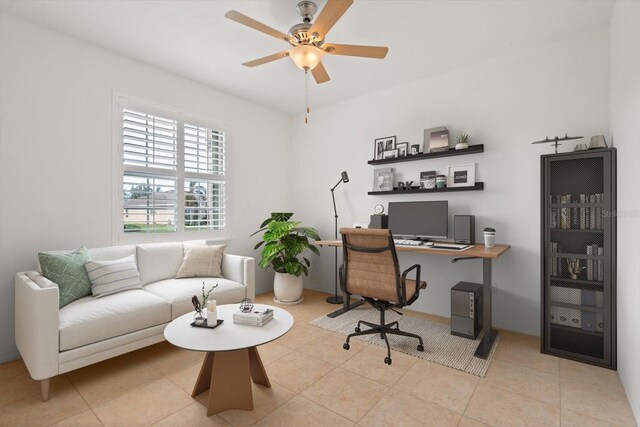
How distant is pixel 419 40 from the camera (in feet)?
9.61

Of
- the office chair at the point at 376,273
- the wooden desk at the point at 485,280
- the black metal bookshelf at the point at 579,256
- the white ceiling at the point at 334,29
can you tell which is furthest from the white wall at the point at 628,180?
the office chair at the point at 376,273

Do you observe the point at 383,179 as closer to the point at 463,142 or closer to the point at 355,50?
the point at 463,142

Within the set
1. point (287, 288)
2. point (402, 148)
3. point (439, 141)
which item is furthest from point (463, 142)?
point (287, 288)

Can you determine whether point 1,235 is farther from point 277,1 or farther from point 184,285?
point 277,1

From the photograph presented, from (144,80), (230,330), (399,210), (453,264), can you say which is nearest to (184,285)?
(230,330)

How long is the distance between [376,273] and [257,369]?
3.84ft

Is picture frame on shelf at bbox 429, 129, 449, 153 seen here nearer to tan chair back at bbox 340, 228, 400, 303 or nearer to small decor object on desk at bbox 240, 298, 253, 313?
tan chair back at bbox 340, 228, 400, 303

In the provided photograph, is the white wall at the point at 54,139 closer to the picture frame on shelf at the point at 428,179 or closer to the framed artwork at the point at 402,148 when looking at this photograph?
the framed artwork at the point at 402,148

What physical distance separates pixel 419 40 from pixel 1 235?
398cm

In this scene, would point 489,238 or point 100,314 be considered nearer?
point 100,314

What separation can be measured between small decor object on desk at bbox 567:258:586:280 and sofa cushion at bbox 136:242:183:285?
3749mm

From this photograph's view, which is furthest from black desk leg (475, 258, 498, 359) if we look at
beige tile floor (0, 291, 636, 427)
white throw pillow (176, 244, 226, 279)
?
white throw pillow (176, 244, 226, 279)

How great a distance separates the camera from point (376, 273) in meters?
2.62

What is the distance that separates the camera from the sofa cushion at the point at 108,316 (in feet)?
7.03
